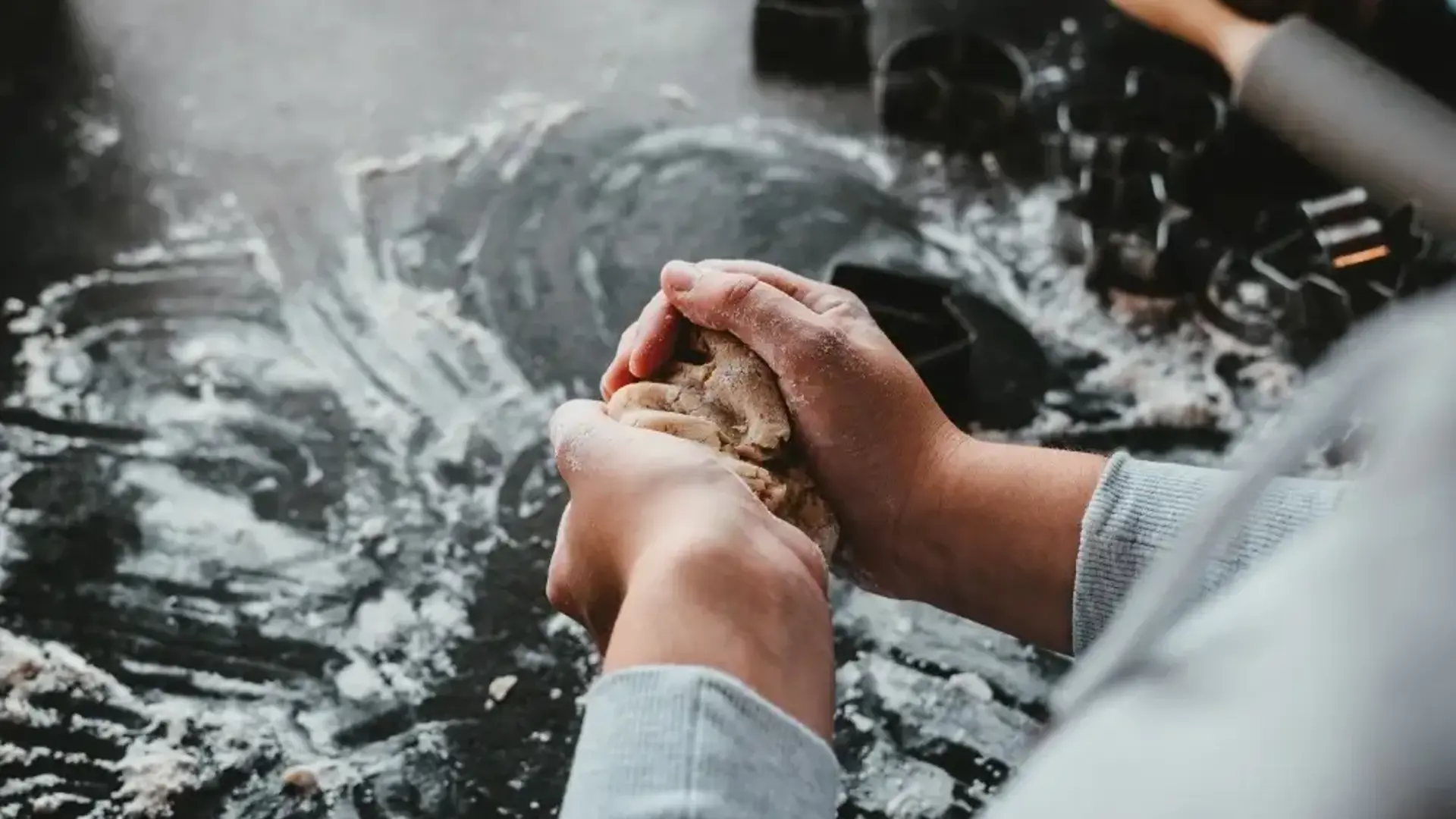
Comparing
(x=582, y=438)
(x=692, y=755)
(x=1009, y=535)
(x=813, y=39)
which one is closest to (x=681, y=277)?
(x=582, y=438)

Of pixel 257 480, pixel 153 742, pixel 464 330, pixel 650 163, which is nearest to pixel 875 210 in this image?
pixel 650 163

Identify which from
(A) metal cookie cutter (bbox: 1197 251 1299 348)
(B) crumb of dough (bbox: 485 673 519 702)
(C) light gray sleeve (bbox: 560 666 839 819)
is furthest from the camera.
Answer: (A) metal cookie cutter (bbox: 1197 251 1299 348)

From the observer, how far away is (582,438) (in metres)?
0.74

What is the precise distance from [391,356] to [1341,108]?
94 cm

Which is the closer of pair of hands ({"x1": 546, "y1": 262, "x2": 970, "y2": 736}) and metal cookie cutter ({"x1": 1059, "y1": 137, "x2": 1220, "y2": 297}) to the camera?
pair of hands ({"x1": 546, "y1": 262, "x2": 970, "y2": 736})

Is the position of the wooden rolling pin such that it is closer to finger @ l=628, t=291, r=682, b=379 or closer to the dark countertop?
the dark countertop

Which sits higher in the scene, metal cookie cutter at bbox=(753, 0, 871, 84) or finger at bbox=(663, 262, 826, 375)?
metal cookie cutter at bbox=(753, 0, 871, 84)

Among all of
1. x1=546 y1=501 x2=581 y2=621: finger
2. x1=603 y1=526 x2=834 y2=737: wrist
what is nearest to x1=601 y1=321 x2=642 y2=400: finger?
x1=546 y1=501 x2=581 y2=621: finger

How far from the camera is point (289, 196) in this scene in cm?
Answer: 127

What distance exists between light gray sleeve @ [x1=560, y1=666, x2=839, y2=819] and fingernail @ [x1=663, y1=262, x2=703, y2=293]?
0.35 meters

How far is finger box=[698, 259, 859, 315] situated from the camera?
2.78 feet

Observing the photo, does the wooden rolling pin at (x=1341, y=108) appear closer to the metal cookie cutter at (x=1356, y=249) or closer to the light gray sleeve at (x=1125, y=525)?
the metal cookie cutter at (x=1356, y=249)

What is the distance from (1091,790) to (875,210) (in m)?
0.94

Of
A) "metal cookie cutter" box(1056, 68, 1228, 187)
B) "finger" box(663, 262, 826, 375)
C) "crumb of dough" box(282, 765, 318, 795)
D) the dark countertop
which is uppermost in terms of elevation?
"metal cookie cutter" box(1056, 68, 1228, 187)
